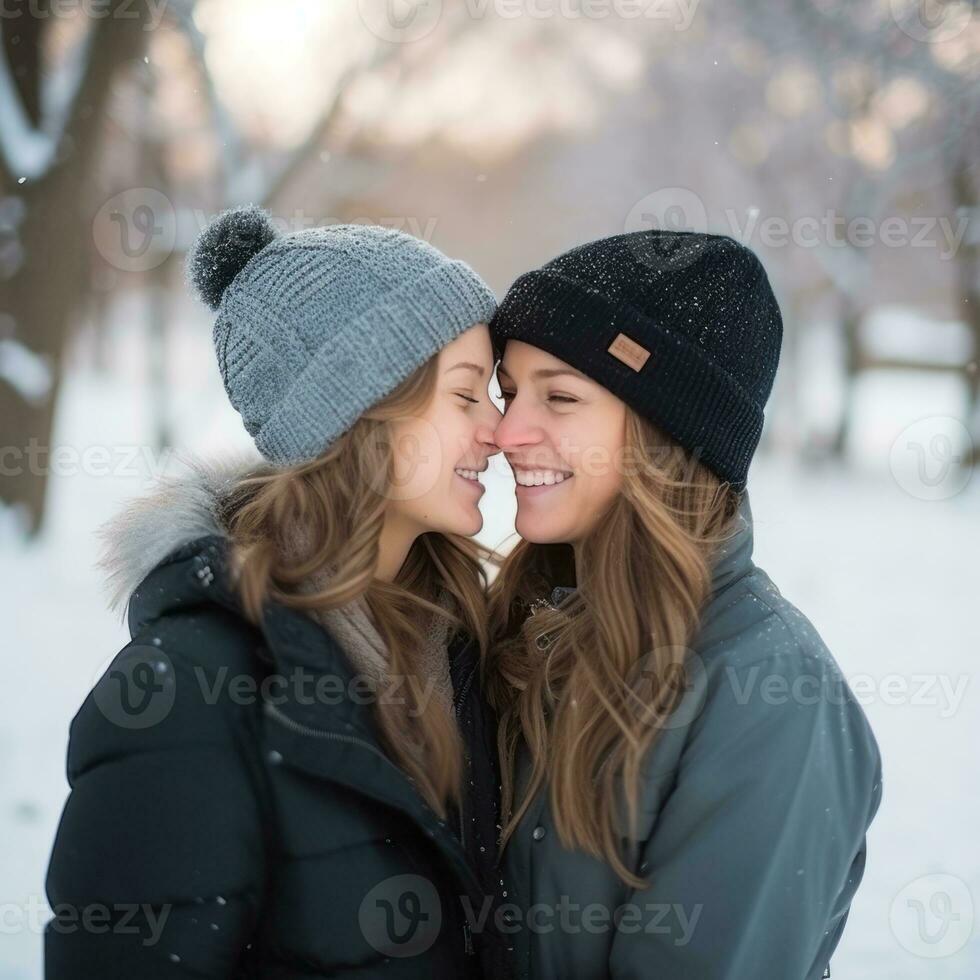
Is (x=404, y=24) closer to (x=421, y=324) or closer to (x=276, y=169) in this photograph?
(x=276, y=169)

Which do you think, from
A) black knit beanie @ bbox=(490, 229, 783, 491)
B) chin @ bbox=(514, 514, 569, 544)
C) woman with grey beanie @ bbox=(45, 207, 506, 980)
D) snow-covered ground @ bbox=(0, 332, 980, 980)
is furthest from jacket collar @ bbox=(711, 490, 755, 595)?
snow-covered ground @ bbox=(0, 332, 980, 980)

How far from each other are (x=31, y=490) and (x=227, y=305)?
19.4 feet

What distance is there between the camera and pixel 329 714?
1984 millimetres

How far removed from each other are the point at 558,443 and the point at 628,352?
11.4 inches

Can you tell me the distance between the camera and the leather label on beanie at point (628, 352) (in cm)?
243

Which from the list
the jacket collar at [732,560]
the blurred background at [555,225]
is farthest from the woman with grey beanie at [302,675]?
the jacket collar at [732,560]

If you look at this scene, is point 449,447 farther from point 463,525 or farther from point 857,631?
point 857,631

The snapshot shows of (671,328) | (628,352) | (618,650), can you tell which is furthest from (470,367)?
(618,650)

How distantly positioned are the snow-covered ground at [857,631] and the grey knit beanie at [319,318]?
1.43 ft

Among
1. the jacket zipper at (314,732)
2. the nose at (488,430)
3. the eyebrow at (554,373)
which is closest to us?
the jacket zipper at (314,732)

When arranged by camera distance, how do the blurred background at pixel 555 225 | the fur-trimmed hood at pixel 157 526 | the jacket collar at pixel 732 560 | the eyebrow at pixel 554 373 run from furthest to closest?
the blurred background at pixel 555 225, the eyebrow at pixel 554 373, the jacket collar at pixel 732 560, the fur-trimmed hood at pixel 157 526

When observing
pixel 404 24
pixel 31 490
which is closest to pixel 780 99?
pixel 404 24

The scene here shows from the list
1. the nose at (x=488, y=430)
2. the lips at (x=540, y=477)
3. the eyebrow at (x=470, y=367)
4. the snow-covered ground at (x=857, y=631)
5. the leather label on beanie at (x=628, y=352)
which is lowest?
the snow-covered ground at (x=857, y=631)

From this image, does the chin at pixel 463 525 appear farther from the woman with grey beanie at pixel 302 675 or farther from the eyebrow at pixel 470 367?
the eyebrow at pixel 470 367
